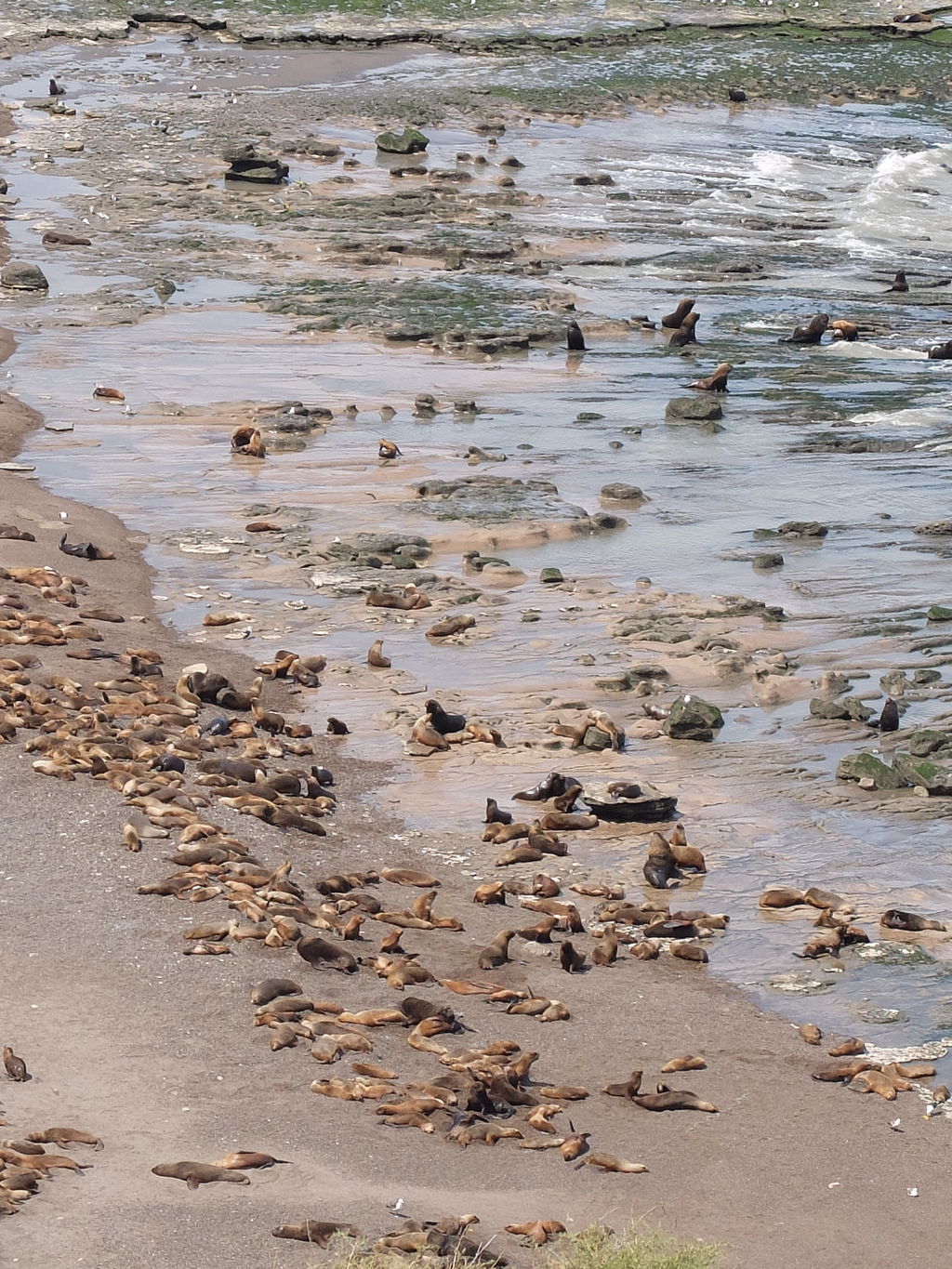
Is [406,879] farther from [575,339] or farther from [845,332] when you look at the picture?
[845,332]

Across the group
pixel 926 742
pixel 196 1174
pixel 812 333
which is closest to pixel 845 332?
pixel 812 333

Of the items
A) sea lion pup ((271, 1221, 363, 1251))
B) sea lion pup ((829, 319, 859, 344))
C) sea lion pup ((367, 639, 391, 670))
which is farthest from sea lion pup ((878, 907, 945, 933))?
sea lion pup ((829, 319, 859, 344))

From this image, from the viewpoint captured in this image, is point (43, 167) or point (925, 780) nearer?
point (925, 780)

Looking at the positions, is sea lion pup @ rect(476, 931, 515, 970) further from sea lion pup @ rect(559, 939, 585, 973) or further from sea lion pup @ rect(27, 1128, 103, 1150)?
sea lion pup @ rect(27, 1128, 103, 1150)

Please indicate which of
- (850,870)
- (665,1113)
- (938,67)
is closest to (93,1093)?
(665,1113)

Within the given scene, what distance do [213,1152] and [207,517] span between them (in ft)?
33.2

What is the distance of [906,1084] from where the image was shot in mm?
8031

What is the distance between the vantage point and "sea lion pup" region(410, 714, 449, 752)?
11.8 metres

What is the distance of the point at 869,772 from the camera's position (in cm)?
1140

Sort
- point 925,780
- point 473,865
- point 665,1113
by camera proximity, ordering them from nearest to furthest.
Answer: point 665,1113 → point 473,865 → point 925,780

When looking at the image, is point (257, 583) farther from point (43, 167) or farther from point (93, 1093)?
point (43, 167)

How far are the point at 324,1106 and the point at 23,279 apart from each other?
18337mm

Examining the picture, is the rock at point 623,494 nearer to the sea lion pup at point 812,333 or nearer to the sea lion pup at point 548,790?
the sea lion pup at point 548,790

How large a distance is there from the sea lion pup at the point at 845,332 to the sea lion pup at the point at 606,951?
15079 millimetres
